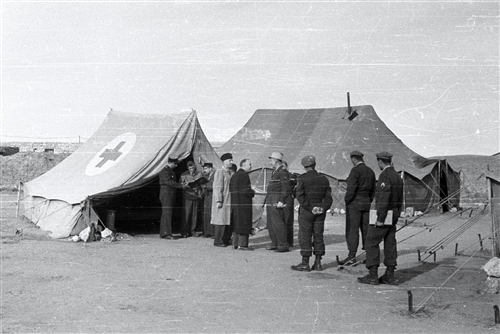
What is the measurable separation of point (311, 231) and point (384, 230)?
1262 mm

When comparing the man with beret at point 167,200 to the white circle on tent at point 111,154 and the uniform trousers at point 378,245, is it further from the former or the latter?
the uniform trousers at point 378,245

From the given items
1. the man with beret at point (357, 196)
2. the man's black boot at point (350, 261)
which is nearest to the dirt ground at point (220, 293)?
the man's black boot at point (350, 261)

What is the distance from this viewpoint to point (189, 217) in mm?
10961

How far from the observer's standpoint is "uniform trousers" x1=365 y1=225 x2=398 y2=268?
6219mm

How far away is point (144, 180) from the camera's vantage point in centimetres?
1054

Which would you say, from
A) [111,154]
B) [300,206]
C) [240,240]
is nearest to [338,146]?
[111,154]

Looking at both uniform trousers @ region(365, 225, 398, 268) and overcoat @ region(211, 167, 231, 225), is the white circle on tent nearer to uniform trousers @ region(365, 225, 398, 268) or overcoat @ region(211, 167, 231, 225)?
overcoat @ region(211, 167, 231, 225)

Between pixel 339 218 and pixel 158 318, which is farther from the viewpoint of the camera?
pixel 339 218

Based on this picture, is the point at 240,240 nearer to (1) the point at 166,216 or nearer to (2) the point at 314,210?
(1) the point at 166,216

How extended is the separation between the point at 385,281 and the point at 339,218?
10.1 m

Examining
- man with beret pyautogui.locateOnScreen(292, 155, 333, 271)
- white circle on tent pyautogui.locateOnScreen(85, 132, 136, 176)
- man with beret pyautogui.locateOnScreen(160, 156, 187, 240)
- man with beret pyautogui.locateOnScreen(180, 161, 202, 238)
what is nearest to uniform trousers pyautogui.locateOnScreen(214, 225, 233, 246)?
man with beret pyautogui.locateOnScreen(160, 156, 187, 240)

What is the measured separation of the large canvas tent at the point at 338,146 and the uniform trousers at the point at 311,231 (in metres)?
11.1

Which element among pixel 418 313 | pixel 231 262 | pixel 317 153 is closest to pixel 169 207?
pixel 231 262

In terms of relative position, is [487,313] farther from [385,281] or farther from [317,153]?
[317,153]
